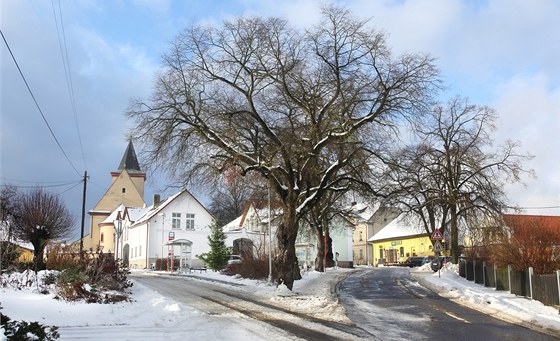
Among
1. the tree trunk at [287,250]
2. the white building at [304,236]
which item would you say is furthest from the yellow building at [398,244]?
the tree trunk at [287,250]

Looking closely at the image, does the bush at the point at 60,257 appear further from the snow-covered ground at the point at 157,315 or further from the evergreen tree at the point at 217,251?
the evergreen tree at the point at 217,251

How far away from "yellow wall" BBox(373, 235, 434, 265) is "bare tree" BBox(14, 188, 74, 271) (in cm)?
4743

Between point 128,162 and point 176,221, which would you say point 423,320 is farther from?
point 128,162

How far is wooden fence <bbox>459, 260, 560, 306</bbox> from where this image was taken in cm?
1725

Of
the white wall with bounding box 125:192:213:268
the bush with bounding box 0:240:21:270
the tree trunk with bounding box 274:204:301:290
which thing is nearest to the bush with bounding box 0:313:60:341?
the bush with bounding box 0:240:21:270

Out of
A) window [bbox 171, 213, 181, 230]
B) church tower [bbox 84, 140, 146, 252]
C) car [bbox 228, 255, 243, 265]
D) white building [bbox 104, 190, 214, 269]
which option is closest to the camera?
car [bbox 228, 255, 243, 265]

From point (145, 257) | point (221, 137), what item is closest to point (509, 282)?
point (221, 137)

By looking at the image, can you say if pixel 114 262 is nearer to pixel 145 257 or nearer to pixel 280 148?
pixel 280 148

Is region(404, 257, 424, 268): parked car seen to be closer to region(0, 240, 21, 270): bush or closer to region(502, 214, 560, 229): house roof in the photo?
region(502, 214, 560, 229): house roof

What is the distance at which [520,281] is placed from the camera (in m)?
20.6

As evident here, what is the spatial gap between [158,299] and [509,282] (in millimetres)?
14418

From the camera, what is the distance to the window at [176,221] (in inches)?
2478

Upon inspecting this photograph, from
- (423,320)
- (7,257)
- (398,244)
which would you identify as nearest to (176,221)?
(398,244)

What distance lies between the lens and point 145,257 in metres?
61.5
